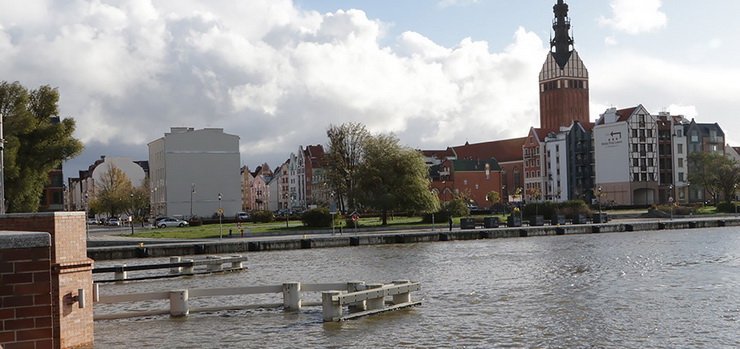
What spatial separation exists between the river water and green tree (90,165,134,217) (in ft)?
321

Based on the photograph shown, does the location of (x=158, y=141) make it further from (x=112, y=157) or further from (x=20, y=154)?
(x=20, y=154)

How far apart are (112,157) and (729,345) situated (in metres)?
180

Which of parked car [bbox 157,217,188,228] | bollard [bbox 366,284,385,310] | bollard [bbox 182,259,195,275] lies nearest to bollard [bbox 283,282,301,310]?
bollard [bbox 366,284,385,310]

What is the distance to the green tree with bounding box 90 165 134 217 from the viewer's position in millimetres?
134375

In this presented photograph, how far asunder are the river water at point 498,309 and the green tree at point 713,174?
8794 cm

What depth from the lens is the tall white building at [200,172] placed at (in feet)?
424

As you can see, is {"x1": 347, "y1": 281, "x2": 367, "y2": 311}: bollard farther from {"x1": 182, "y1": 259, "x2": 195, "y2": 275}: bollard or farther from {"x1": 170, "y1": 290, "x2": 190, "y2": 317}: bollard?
{"x1": 182, "y1": 259, "x2": 195, "y2": 275}: bollard

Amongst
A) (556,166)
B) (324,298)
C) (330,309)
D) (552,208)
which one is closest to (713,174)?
(556,166)

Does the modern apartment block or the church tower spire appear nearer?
the modern apartment block

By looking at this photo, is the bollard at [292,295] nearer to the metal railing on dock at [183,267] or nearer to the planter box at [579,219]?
the metal railing on dock at [183,267]

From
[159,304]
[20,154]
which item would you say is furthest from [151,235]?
[159,304]

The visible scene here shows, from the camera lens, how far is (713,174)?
5118 inches

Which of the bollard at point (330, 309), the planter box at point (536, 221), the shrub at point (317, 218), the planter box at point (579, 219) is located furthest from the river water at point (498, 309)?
the planter box at point (579, 219)

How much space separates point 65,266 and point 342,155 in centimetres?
8245
